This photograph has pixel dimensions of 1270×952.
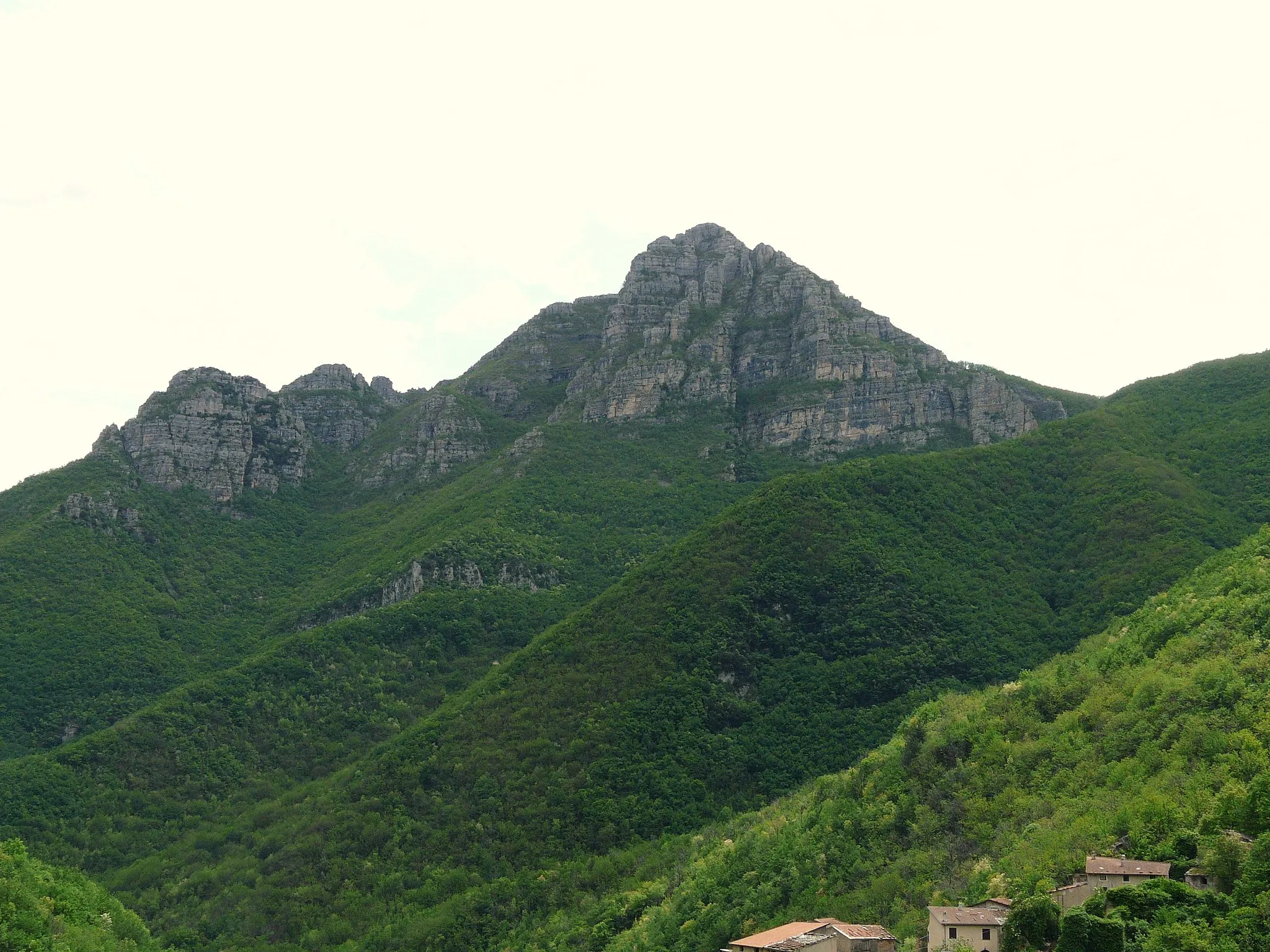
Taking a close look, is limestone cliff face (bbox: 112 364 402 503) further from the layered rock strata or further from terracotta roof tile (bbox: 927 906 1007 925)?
terracotta roof tile (bbox: 927 906 1007 925)

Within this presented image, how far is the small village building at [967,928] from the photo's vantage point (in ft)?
146

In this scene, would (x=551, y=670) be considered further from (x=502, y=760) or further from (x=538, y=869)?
(x=538, y=869)

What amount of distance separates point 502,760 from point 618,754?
9.10 metres

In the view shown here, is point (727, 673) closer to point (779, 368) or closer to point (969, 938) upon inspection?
point (969, 938)

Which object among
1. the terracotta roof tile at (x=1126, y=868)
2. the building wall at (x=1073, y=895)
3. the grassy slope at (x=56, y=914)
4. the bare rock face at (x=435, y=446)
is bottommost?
the grassy slope at (x=56, y=914)

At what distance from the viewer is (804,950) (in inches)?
1890

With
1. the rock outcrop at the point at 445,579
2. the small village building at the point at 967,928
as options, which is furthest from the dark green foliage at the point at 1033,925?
the rock outcrop at the point at 445,579

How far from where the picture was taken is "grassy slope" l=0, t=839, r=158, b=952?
59.9 metres

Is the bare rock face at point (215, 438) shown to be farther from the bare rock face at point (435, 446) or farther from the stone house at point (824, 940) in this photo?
the stone house at point (824, 940)

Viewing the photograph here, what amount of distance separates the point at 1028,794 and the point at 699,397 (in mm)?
120355

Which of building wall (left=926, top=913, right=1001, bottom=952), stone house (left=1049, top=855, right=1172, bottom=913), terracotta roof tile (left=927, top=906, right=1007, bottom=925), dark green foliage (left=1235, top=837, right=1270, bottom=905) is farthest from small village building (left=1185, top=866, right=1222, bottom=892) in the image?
building wall (left=926, top=913, right=1001, bottom=952)

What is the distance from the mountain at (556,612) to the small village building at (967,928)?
31444 millimetres

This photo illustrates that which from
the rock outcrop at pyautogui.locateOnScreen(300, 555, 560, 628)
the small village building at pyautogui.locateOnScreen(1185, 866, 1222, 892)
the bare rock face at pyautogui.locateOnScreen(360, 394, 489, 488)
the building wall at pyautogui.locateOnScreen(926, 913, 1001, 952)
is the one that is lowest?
the building wall at pyautogui.locateOnScreen(926, 913, 1001, 952)

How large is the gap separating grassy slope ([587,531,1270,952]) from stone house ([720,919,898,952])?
8.06 feet
